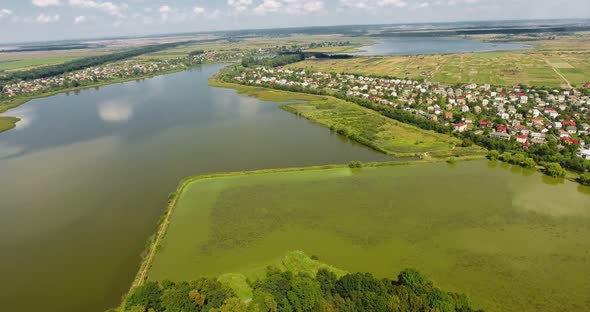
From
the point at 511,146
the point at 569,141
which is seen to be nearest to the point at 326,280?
the point at 511,146

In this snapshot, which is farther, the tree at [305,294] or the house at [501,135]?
the house at [501,135]

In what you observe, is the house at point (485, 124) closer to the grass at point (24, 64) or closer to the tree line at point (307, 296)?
the tree line at point (307, 296)

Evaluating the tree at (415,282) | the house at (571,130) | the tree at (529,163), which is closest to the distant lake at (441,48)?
the house at (571,130)

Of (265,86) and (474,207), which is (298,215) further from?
(265,86)

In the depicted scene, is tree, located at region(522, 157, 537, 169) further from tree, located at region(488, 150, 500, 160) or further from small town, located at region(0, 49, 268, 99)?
small town, located at region(0, 49, 268, 99)

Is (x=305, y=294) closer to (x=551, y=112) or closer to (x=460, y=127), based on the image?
(x=460, y=127)

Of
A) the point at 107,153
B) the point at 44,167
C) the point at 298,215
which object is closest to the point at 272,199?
the point at 298,215
